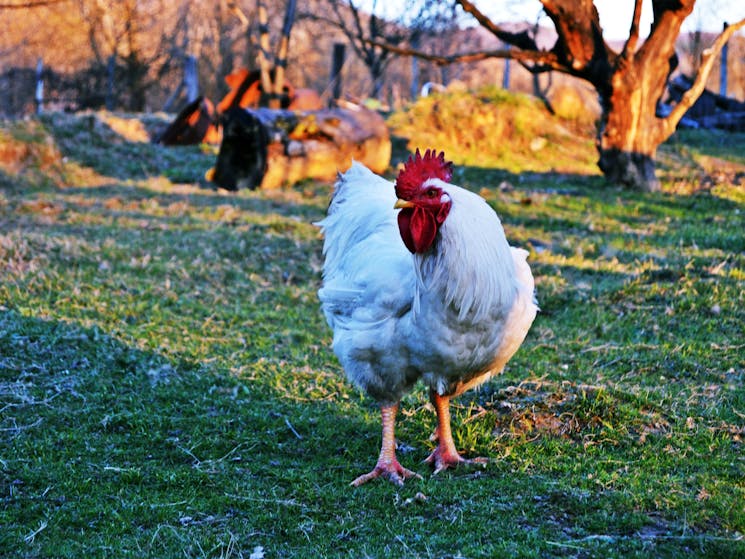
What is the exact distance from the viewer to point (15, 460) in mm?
3898

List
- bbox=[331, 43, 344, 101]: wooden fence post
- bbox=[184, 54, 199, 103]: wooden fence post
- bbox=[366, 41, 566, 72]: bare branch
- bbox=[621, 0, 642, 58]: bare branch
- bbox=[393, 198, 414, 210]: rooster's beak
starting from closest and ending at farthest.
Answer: bbox=[393, 198, 414, 210]: rooster's beak
bbox=[621, 0, 642, 58]: bare branch
bbox=[366, 41, 566, 72]: bare branch
bbox=[331, 43, 344, 101]: wooden fence post
bbox=[184, 54, 199, 103]: wooden fence post

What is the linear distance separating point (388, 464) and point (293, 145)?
28.9 feet

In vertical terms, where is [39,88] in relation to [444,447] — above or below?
above

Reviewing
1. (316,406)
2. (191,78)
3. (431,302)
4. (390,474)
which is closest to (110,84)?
(191,78)

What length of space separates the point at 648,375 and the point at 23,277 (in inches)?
209

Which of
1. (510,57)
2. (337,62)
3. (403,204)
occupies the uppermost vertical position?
(337,62)

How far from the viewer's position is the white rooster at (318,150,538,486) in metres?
3.42

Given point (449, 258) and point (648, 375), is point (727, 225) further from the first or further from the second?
point (449, 258)

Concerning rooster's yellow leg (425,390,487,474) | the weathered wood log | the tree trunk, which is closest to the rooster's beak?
rooster's yellow leg (425,390,487,474)

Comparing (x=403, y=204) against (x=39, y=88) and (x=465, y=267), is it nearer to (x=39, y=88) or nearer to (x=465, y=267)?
(x=465, y=267)

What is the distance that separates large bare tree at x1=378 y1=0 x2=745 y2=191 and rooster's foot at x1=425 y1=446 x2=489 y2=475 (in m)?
7.31

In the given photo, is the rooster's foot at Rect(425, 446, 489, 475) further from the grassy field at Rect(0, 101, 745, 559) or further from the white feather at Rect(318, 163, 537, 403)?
the white feather at Rect(318, 163, 537, 403)

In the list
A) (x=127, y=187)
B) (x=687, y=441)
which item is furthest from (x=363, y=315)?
(x=127, y=187)

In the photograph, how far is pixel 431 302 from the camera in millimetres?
3426
